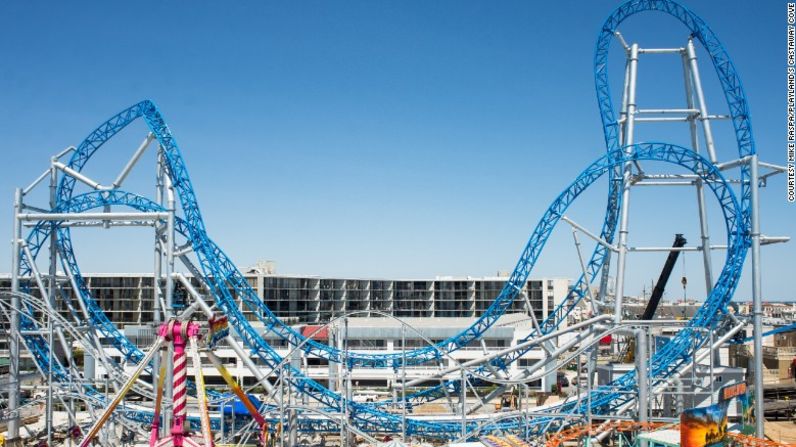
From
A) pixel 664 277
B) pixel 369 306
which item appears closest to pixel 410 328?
→ pixel 664 277

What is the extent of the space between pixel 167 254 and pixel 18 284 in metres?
5.98

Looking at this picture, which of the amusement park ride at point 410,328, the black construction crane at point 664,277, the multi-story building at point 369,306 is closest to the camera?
the amusement park ride at point 410,328

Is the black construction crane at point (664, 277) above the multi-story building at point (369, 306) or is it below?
above

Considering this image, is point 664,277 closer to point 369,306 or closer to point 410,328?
point 410,328

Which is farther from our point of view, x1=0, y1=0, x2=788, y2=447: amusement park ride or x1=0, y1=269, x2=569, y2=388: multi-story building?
x1=0, y1=269, x2=569, y2=388: multi-story building

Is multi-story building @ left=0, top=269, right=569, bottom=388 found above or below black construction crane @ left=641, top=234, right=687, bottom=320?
below

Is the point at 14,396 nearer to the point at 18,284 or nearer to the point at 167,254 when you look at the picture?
the point at 18,284

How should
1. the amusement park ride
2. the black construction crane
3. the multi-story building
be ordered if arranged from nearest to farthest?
1. the amusement park ride
2. the black construction crane
3. the multi-story building

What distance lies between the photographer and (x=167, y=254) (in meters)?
24.5

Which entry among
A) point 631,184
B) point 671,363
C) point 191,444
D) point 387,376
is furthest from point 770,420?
point 191,444

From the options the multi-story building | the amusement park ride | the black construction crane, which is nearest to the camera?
the amusement park ride

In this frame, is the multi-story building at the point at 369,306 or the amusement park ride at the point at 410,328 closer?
the amusement park ride at the point at 410,328

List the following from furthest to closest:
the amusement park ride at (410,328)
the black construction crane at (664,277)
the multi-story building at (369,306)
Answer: the multi-story building at (369,306)
the black construction crane at (664,277)
the amusement park ride at (410,328)

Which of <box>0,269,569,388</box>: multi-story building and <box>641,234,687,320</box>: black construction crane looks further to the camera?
<box>0,269,569,388</box>: multi-story building
